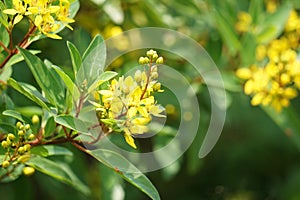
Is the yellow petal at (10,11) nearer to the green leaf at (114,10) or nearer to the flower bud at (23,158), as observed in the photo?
the flower bud at (23,158)

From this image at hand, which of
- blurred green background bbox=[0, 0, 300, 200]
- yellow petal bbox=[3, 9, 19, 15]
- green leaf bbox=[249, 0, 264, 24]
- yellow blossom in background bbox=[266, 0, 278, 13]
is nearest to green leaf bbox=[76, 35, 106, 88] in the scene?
yellow petal bbox=[3, 9, 19, 15]

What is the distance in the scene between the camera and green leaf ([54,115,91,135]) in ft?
3.82

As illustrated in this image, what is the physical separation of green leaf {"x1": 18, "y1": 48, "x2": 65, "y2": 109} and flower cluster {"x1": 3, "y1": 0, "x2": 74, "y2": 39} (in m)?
0.08

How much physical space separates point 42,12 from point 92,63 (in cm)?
16

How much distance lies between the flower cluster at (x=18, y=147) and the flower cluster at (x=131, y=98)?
0.54 ft

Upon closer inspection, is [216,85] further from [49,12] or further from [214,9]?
[49,12]

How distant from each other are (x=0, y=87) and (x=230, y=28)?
83 centimetres

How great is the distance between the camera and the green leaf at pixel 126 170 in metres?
1.24

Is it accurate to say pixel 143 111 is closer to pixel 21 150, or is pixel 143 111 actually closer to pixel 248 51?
pixel 21 150

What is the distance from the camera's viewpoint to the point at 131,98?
115cm

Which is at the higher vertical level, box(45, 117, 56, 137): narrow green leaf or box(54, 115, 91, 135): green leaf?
box(54, 115, 91, 135): green leaf

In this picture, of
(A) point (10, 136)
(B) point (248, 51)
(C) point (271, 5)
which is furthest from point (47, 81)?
(C) point (271, 5)

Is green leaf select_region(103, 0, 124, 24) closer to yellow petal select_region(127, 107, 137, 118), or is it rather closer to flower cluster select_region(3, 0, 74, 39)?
flower cluster select_region(3, 0, 74, 39)

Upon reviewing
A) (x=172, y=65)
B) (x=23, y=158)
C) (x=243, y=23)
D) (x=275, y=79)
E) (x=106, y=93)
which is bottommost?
(x=23, y=158)
